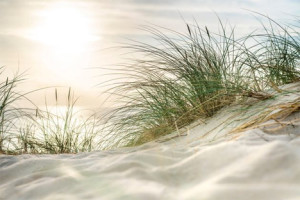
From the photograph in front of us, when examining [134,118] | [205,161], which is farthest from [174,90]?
[205,161]

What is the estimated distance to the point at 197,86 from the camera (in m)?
2.62

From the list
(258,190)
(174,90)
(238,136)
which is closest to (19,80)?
(174,90)

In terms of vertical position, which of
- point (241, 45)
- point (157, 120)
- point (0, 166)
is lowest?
point (0, 166)

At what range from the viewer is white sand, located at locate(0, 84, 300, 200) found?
105 centimetres

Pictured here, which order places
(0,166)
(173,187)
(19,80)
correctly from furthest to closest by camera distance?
(19,80) → (0,166) → (173,187)

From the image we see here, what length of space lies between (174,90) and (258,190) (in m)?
1.71

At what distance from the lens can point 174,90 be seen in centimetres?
270

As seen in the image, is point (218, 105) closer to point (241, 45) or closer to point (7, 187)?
point (241, 45)

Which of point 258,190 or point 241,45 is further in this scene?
point 241,45

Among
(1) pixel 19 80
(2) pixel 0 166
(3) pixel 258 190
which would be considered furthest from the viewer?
(1) pixel 19 80

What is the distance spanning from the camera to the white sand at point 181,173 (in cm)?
105

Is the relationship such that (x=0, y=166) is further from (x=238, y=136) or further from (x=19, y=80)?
(x=19, y=80)

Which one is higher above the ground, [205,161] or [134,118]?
[134,118]

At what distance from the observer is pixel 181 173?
49.8 inches
